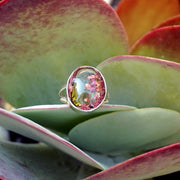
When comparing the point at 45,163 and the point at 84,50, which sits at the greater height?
the point at 84,50

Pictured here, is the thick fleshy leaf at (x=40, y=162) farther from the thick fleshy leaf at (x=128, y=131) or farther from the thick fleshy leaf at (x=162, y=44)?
the thick fleshy leaf at (x=162, y=44)

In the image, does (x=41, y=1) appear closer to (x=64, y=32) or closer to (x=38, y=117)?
(x=64, y=32)

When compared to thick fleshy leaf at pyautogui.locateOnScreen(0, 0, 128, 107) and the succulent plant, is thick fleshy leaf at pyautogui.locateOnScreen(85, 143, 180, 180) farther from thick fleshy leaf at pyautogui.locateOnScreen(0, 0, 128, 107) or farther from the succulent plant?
thick fleshy leaf at pyautogui.locateOnScreen(0, 0, 128, 107)

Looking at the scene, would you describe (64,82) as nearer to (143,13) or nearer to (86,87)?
(86,87)

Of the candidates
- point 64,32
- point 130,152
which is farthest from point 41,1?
point 130,152

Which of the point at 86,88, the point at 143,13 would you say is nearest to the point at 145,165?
the point at 86,88

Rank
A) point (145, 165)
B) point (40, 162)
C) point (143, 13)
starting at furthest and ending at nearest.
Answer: point (143, 13), point (40, 162), point (145, 165)
